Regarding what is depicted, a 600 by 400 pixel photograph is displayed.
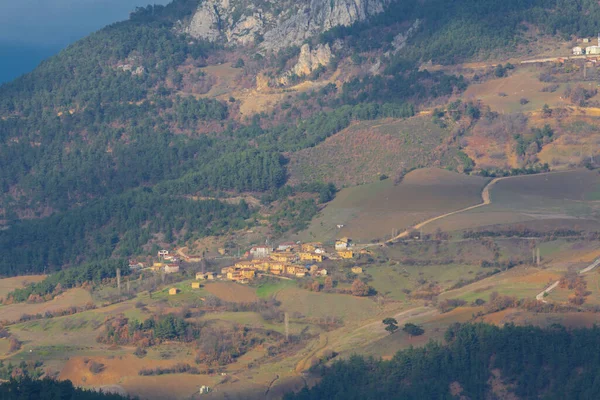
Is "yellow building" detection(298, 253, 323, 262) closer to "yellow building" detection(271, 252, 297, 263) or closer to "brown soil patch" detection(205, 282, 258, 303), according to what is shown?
"yellow building" detection(271, 252, 297, 263)

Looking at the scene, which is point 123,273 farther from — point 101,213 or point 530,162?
point 530,162

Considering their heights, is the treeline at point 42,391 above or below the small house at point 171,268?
above

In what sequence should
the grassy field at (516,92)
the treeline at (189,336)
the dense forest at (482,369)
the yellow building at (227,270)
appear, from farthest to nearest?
1. the grassy field at (516,92)
2. the yellow building at (227,270)
3. the treeline at (189,336)
4. the dense forest at (482,369)

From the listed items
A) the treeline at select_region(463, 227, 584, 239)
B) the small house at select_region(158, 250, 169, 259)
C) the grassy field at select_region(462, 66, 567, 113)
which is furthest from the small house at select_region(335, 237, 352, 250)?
the grassy field at select_region(462, 66, 567, 113)

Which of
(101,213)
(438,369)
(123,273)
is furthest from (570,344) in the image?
(101,213)

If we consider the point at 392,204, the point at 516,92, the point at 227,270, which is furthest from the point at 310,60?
the point at 227,270

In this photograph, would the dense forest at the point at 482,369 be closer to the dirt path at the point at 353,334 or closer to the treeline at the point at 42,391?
the dirt path at the point at 353,334

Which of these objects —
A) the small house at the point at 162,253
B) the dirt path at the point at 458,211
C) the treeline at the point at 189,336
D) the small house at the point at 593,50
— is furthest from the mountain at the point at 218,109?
the treeline at the point at 189,336

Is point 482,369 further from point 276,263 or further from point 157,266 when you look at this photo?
point 157,266
